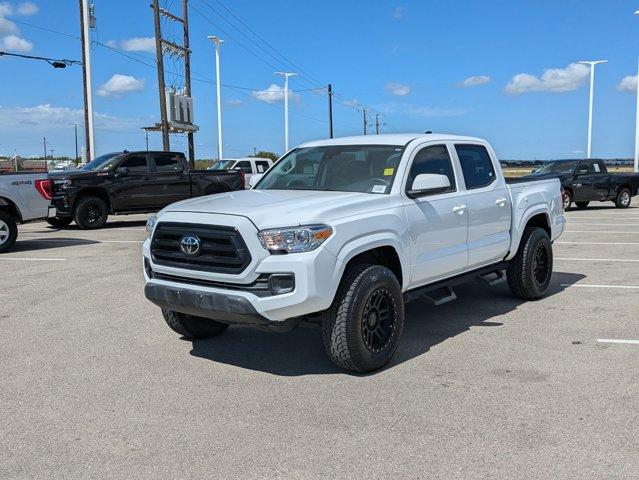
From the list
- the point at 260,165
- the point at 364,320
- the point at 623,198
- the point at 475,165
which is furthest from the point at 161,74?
the point at 364,320

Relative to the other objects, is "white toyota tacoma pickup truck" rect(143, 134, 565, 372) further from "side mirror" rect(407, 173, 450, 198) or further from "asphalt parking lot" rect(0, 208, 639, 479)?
"asphalt parking lot" rect(0, 208, 639, 479)

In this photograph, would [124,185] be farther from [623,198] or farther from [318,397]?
[623,198]

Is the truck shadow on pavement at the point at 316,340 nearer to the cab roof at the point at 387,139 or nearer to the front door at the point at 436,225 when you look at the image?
the front door at the point at 436,225

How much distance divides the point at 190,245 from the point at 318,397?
1.46 metres

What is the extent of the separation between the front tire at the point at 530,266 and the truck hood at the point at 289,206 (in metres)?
2.66

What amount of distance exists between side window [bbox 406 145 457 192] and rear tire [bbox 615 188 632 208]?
66.1ft

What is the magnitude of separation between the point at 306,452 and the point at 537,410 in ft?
5.23

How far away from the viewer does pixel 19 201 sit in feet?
38.1

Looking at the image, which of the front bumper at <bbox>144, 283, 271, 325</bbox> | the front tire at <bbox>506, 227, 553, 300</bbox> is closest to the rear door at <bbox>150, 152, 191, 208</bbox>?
the front tire at <bbox>506, 227, 553, 300</bbox>

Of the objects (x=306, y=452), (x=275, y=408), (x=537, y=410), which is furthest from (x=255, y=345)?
(x=537, y=410)

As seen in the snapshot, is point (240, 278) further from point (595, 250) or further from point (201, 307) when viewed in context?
point (595, 250)

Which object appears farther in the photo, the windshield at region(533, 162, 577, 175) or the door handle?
the windshield at region(533, 162, 577, 175)

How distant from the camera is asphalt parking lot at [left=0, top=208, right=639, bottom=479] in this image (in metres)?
3.45

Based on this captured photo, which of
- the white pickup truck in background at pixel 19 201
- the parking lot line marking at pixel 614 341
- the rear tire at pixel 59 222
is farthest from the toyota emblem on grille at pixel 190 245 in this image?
the rear tire at pixel 59 222
